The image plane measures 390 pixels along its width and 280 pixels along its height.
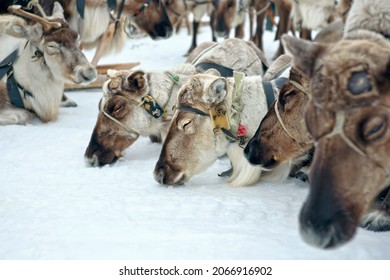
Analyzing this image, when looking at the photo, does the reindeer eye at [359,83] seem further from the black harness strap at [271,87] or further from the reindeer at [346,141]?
the black harness strap at [271,87]

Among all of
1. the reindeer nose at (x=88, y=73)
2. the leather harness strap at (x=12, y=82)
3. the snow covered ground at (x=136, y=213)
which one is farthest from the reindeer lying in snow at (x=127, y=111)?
the leather harness strap at (x=12, y=82)

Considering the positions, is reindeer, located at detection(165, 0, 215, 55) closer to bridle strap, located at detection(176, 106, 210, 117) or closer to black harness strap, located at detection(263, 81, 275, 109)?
black harness strap, located at detection(263, 81, 275, 109)

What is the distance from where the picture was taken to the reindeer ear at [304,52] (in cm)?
253

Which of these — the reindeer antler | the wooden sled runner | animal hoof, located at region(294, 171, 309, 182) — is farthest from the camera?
the wooden sled runner

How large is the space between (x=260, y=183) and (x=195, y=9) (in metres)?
5.97

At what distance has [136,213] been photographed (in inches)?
133

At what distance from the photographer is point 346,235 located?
7.37ft

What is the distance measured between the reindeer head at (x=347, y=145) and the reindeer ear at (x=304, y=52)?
0.12 meters

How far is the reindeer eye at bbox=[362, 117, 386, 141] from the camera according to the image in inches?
90.6

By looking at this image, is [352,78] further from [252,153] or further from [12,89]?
[12,89]

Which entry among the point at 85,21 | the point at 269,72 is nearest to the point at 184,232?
the point at 269,72

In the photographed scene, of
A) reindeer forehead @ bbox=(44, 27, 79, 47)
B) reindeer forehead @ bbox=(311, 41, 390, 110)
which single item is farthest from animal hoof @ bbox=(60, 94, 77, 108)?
reindeer forehead @ bbox=(311, 41, 390, 110)

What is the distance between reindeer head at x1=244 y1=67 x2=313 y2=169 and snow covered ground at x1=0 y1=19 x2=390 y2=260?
284 millimetres

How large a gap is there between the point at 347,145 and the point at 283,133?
116cm
